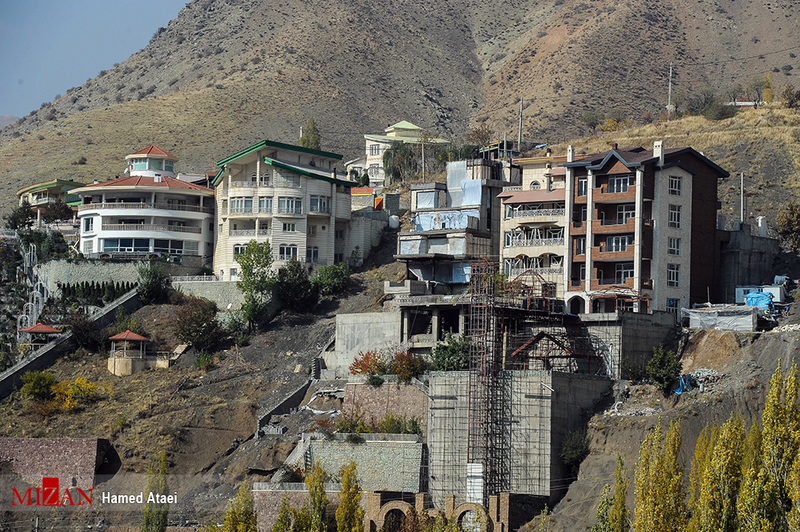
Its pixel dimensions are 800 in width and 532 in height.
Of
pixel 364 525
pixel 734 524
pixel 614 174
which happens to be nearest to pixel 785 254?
pixel 614 174

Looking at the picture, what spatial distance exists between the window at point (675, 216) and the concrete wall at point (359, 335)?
17467mm

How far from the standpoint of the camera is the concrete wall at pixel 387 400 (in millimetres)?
70062

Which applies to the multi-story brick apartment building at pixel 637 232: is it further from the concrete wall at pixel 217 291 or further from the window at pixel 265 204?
the concrete wall at pixel 217 291

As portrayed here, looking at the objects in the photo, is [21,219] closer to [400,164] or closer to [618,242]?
[400,164]

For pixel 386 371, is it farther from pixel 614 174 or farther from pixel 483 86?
pixel 483 86

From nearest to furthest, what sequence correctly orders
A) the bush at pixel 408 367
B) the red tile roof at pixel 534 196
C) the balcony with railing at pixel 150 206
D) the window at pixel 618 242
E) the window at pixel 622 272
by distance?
the bush at pixel 408 367
the window at pixel 622 272
the window at pixel 618 242
the red tile roof at pixel 534 196
the balcony with railing at pixel 150 206

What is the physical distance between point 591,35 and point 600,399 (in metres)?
112

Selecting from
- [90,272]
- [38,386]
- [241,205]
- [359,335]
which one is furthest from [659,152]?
[90,272]

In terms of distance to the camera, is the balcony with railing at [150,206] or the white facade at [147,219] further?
A: the balcony with railing at [150,206]

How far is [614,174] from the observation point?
7594cm

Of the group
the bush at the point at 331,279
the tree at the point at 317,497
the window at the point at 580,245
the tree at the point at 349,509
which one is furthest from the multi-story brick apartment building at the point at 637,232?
the tree at the point at 317,497

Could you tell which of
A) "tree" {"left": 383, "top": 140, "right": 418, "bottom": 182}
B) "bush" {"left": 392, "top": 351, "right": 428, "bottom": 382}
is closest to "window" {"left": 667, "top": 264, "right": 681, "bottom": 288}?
"bush" {"left": 392, "top": 351, "right": 428, "bottom": 382}

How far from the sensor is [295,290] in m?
88.8

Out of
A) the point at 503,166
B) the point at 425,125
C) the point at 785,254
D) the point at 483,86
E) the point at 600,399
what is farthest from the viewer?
the point at 483,86
